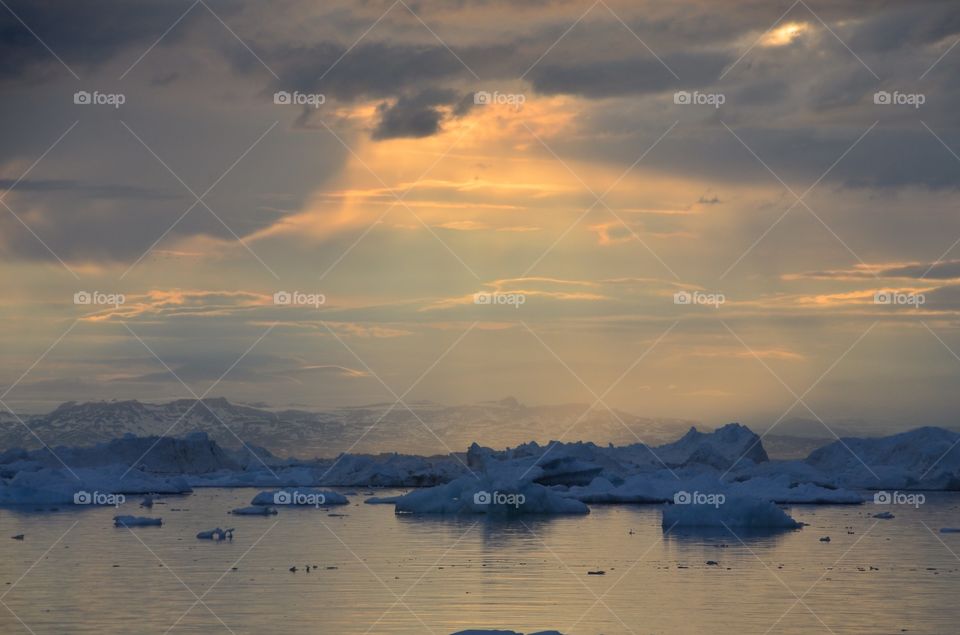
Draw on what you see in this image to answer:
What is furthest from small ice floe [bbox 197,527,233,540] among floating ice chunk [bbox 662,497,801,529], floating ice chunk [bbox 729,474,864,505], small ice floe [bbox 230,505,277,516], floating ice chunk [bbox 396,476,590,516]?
floating ice chunk [bbox 729,474,864,505]

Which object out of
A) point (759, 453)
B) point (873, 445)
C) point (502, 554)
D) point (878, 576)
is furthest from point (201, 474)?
point (878, 576)

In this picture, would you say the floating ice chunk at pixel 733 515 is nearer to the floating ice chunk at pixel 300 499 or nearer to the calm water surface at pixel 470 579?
the calm water surface at pixel 470 579

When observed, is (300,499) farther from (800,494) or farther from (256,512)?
(800,494)

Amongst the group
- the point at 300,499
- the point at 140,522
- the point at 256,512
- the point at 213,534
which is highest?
the point at 300,499

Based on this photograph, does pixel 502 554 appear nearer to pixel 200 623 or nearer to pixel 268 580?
pixel 268 580

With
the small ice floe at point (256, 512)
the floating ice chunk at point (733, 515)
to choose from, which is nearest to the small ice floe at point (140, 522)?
the small ice floe at point (256, 512)

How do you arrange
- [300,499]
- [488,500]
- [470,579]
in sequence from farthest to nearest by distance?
[300,499] → [488,500] → [470,579]

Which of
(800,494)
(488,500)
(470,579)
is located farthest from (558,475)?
(470,579)
